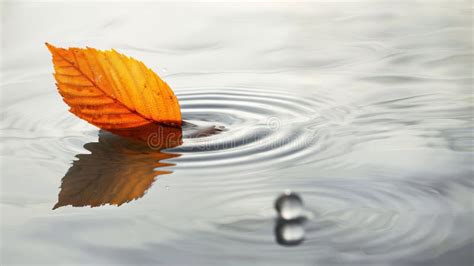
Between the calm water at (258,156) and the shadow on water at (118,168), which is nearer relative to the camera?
the calm water at (258,156)

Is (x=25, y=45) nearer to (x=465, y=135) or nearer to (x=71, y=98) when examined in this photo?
(x=71, y=98)

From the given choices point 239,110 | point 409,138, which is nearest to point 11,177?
point 239,110

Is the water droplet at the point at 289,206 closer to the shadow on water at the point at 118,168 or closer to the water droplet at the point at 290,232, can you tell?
the water droplet at the point at 290,232

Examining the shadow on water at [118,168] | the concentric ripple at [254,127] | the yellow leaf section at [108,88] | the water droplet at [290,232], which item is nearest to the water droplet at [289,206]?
the water droplet at [290,232]

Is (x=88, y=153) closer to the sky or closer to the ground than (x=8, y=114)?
closer to the ground

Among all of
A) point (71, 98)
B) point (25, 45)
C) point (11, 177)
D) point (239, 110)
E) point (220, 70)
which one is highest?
point (25, 45)

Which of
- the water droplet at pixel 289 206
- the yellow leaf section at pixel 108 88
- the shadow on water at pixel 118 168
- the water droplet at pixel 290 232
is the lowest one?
the water droplet at pixel 290 232

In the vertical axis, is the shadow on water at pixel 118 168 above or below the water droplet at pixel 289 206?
above
